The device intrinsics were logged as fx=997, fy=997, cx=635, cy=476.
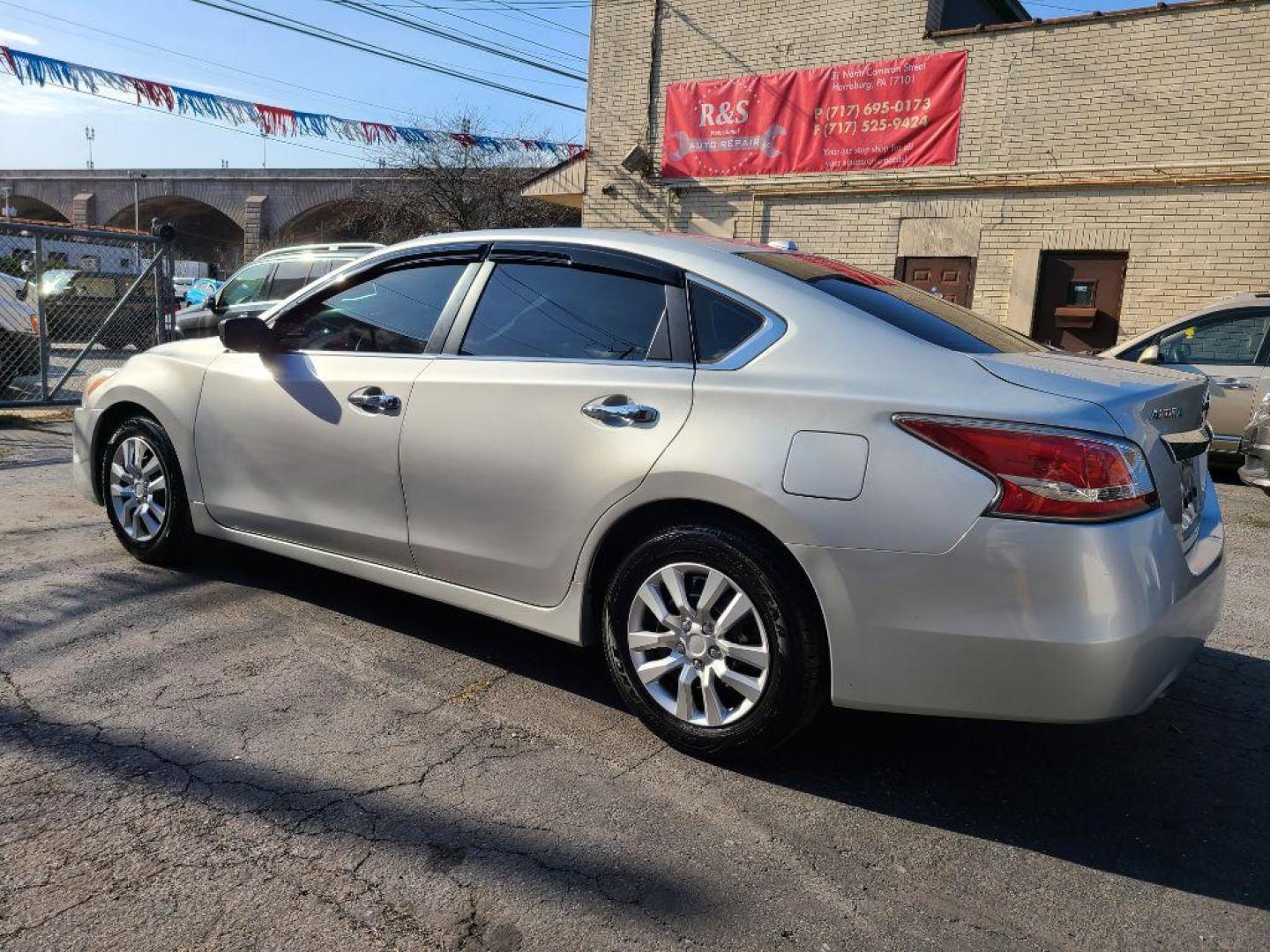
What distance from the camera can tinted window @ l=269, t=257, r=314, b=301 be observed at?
11.8m

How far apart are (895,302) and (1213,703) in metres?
1.83

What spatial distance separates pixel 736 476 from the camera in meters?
2.72

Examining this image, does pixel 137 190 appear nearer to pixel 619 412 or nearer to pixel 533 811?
pixel 619 412

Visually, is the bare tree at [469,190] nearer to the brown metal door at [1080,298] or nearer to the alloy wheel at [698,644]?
the brown metal door at [1080,298]

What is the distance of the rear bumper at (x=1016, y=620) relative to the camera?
2.38m

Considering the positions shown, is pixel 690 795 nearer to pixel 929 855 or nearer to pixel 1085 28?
pixel 929 855

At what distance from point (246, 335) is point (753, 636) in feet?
8.02

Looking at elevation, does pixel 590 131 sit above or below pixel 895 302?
above

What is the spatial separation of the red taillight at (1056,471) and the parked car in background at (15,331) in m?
9.60

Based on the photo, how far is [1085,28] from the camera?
12.0m

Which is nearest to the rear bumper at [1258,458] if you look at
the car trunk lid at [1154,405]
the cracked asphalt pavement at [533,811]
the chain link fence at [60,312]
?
the cracked asphalt pavement at [533,811]

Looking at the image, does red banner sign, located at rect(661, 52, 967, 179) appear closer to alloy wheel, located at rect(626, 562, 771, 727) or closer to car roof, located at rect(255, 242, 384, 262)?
car roof, located at rect(255, 242, 384, 262)

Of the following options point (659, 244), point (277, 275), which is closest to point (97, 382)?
point (659, 244)

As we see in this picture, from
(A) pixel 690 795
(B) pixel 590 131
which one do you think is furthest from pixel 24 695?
(B) pixel 590 131
